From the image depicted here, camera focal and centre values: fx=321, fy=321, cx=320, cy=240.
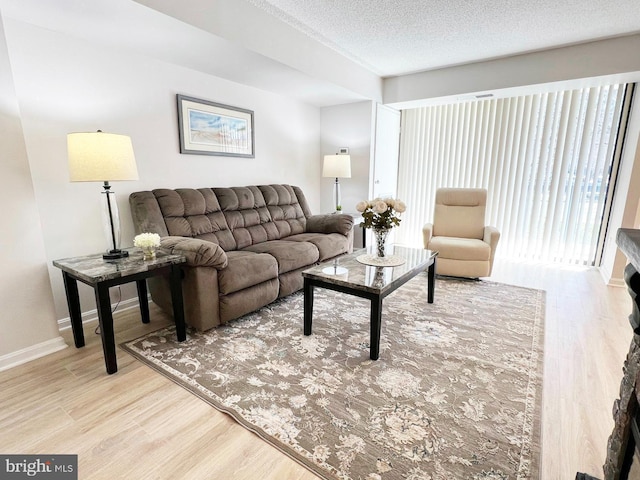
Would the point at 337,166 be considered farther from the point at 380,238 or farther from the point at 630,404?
the point at 630,404

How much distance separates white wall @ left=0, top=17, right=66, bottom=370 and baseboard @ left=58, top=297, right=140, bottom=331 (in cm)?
36

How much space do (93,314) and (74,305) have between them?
1.75ft

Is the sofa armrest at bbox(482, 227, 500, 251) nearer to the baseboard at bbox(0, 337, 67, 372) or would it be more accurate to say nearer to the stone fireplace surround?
the stone fireplace surround

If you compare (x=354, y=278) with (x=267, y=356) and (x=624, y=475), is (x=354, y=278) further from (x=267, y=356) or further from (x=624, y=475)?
(x=624, y=475)

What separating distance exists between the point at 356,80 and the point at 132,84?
243 centimetres

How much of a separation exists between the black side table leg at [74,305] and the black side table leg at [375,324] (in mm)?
1923

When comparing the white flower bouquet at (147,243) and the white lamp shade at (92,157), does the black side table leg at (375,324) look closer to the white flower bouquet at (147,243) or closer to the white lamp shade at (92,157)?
the white flower bouquet at (147,243)

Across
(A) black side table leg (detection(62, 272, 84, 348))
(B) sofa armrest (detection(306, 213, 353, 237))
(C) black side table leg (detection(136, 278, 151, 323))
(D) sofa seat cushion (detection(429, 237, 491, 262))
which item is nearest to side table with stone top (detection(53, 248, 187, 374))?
(A) black side table leg (detection(62, 272, 84, 348))

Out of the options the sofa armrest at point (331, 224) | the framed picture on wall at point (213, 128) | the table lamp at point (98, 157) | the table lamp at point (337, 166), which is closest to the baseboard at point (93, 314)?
the table lamp at point (98, 157)

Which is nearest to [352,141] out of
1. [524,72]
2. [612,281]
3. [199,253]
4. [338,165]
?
[338,165]

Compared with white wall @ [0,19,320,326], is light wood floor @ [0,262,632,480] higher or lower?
lower

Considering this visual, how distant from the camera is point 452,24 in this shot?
2.88m

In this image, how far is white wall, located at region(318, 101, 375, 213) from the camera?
173 inches

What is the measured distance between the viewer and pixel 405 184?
17.1 feet
